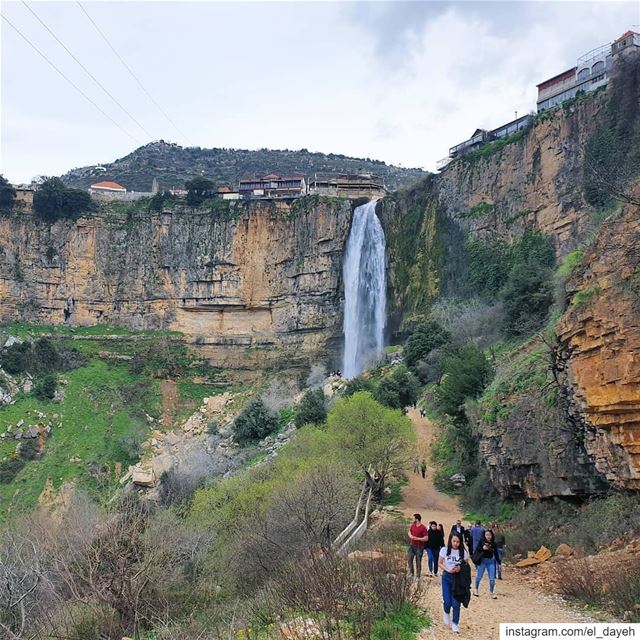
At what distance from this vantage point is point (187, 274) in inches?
2116

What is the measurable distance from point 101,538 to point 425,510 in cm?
968

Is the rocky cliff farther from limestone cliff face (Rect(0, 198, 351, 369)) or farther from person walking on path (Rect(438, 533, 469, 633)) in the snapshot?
limestone cliff face (Rect(0, 198, 351, 369))

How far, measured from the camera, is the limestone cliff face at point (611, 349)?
30.7ft

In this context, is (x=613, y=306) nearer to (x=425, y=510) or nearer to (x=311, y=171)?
(x=425, y=510)

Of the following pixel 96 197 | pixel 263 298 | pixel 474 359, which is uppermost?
pixel 96 197

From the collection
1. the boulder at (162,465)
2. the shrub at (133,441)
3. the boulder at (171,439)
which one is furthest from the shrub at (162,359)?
the boulder at (162,465)

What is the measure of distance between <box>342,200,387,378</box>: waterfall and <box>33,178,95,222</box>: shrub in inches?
1018

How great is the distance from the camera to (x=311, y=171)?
88812 millimetres

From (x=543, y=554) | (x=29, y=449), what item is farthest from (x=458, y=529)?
(x=29, y=449)

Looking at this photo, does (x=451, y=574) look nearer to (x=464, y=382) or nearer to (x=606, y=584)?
(x=606, y=584)

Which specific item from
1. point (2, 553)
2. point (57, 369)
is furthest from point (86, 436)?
point (2, 553)

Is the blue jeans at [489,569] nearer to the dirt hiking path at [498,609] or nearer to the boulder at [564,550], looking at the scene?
the dirt hiking path at [498,609]

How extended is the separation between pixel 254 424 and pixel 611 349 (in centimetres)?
2641

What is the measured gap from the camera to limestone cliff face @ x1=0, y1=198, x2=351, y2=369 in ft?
168
